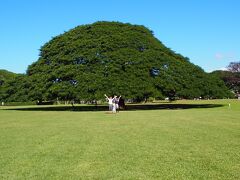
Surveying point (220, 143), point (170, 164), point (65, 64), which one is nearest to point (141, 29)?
point (65, 64)

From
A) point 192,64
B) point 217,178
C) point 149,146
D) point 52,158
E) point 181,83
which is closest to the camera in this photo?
point 217,178

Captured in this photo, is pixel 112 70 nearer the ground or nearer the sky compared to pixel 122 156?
nearer the sky

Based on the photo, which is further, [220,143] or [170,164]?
[220,143]

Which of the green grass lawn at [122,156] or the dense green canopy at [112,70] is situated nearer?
the green grass lawn at [122,156]

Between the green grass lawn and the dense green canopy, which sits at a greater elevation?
the dense green canopy

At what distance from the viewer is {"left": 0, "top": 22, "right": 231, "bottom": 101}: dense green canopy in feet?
131

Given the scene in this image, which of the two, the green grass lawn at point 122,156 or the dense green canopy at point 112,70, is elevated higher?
the dense green canopy at point 112,70

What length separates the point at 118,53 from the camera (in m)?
41.7

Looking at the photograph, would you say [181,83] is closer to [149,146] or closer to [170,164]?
[149,146]

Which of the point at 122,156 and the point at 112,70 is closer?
the point at 122,156

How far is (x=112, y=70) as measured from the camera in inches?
1597

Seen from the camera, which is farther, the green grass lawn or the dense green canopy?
the dense green canopy

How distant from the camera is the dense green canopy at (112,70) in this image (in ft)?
131

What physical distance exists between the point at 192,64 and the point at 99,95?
42.9 feet
